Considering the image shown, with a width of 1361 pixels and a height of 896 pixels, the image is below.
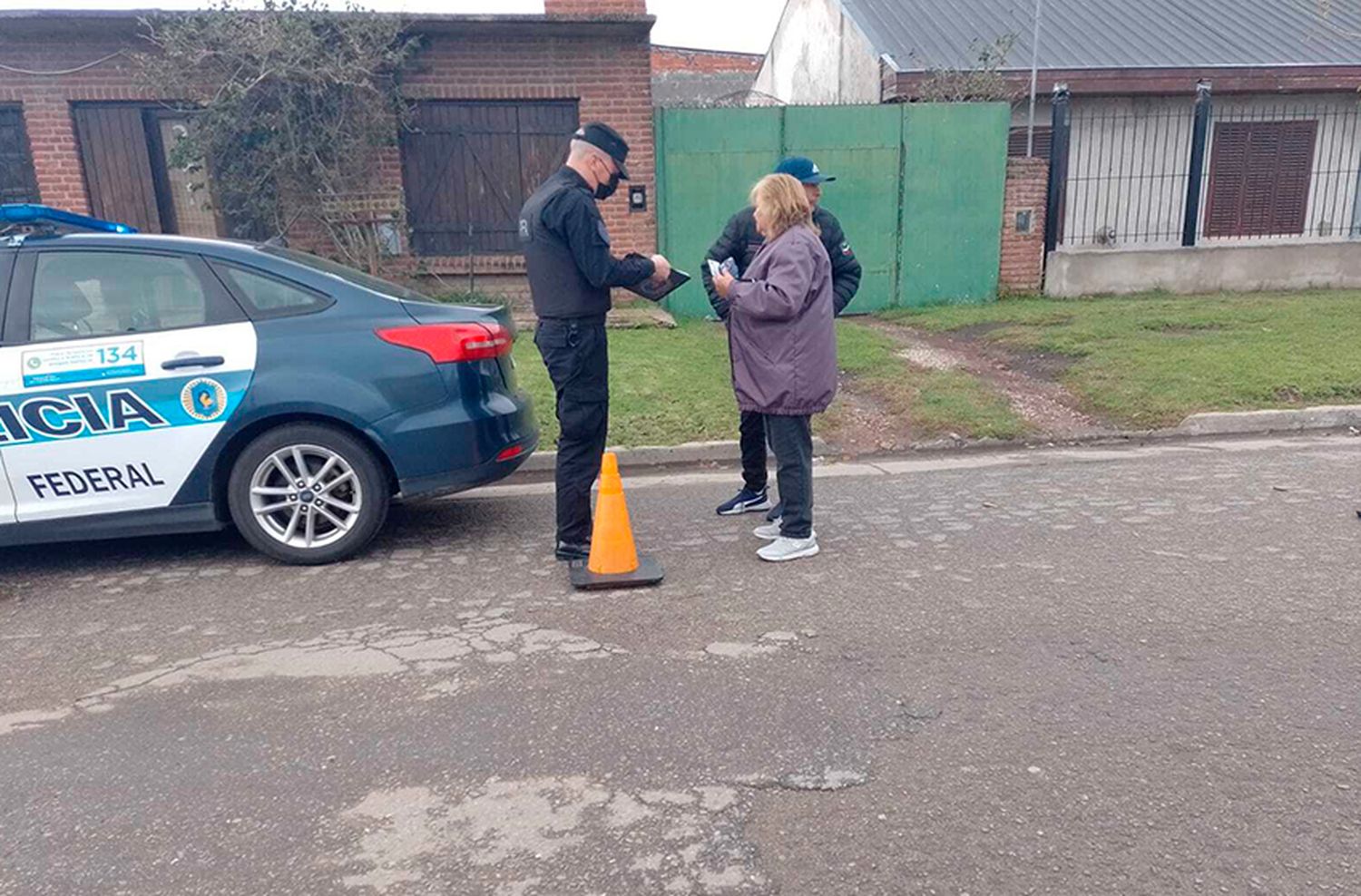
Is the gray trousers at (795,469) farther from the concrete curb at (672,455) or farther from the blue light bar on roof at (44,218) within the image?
the blue light bar on roof at (44,218)

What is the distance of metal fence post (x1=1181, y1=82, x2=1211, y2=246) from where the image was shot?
470 inches

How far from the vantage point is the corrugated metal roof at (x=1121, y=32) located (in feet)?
48.4

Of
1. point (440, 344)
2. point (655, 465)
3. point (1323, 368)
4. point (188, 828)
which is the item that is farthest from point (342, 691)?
point (1323, 368)

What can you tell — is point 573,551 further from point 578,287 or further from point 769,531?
point 578,287

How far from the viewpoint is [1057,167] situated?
1177 centimetres

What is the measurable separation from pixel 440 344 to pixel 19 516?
2008mm

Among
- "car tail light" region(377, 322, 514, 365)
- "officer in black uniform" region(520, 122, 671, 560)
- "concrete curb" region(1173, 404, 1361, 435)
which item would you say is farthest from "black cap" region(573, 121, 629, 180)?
"concrete curb" region(1173, 404, 1361, 435)

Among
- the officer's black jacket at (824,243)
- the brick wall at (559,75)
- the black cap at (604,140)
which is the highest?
the brick wall at (559,75)

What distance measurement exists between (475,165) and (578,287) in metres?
7.30

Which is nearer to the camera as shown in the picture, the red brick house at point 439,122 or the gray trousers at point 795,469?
the gray trousers at point 795,469

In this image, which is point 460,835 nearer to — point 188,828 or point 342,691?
point 188,828

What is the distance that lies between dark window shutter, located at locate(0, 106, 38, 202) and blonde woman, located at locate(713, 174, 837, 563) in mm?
9553

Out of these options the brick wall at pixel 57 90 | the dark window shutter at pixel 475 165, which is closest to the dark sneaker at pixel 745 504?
the dark window shutter at pixel 475 165

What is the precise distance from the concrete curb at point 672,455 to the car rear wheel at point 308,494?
1.84 metres
